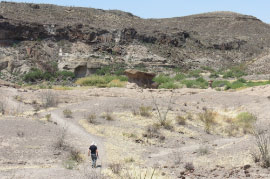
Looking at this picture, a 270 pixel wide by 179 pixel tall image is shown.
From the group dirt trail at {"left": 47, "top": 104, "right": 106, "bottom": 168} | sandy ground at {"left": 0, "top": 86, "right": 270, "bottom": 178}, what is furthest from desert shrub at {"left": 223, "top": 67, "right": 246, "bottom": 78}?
dirt trail at {"left": 47, "top": 104, "right": 106, "bottom": 168}

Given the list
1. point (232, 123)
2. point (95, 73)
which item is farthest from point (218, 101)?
point (95, 73)

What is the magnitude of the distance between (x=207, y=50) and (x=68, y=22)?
70.1ft

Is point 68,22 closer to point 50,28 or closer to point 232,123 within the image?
point 50,28

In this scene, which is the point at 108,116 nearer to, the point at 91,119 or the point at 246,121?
the point at 91,119

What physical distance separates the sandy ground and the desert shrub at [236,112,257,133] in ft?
1.93

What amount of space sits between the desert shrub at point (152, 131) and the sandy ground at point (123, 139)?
14 centimetres

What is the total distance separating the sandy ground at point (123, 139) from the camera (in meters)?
10.5

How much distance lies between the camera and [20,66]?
4256 centimetres

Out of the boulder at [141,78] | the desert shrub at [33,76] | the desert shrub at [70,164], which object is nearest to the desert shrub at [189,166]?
the desert shrub at [70,164]

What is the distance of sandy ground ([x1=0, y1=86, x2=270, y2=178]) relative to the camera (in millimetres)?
10461

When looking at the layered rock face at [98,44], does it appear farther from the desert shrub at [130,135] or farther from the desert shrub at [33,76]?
the desert shrub at [130,135]

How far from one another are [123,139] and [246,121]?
273 inches

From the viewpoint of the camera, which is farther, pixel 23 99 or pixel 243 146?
pixel 23 99

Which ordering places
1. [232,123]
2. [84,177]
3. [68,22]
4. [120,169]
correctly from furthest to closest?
1. [68,22]
2. [232,123]
3. [120,169]
4. [84,177]
